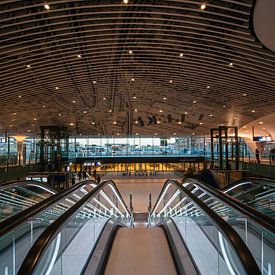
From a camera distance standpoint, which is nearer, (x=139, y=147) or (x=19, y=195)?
(x=19, y=195)

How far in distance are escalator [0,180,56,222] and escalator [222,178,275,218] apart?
413 centimetres

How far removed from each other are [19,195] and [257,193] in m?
5.16

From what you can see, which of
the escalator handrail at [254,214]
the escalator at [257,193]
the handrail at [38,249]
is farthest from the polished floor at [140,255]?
the escalator at [257,193]

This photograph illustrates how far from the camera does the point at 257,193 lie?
677 centimetres

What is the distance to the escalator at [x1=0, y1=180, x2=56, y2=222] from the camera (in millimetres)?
6281

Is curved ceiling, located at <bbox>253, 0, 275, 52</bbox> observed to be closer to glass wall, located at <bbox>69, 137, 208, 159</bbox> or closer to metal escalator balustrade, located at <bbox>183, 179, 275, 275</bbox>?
metal escalator balustrade, located at <bbox>183, 179, 275, 275</bbox>

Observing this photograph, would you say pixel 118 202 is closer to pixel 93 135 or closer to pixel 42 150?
pixel 42 150

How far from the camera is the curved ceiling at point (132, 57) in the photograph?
9086mm

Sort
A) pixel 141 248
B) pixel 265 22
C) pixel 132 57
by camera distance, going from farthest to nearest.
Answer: pixel 132 57
pixel 265 22
pixel 141 248

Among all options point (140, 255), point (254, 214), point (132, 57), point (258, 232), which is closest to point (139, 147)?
point (132, 57)

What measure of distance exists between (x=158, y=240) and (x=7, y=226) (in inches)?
145

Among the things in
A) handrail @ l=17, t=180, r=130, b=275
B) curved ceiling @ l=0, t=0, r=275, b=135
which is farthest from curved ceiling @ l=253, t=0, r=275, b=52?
handrail @ l=17, t=180, r=130, b=275

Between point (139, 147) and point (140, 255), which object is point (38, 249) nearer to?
point (140, 255)

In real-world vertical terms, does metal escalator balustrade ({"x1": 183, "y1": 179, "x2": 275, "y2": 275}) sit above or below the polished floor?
above
